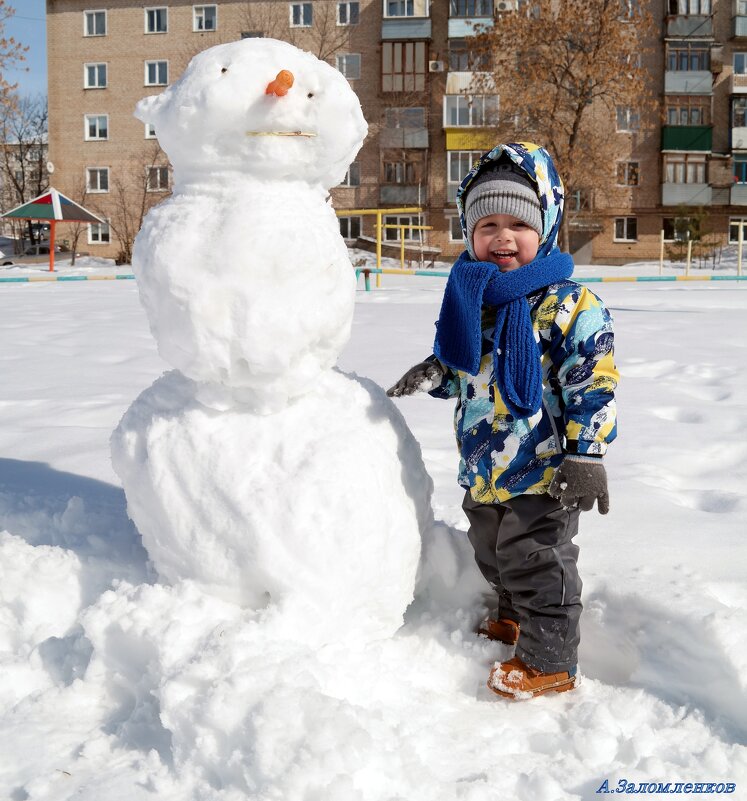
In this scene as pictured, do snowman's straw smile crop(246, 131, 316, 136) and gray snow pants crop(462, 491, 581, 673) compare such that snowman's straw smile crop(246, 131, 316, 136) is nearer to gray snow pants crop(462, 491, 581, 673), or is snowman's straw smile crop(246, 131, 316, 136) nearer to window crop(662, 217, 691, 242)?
gray snow pants crop(462, 491, 581, 673)

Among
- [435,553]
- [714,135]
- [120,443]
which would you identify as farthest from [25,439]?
[714,135]

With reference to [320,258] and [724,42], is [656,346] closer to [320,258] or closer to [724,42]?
[320,258]

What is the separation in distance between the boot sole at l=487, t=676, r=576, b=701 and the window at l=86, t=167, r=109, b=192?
3239 centimetres

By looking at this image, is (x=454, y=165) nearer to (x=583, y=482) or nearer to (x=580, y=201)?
(x=580, y=201)

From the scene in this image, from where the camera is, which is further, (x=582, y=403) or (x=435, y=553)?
(x=435, y=553)

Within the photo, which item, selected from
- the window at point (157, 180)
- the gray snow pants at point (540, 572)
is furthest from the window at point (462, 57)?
the gray snow pants at point (540, 572)

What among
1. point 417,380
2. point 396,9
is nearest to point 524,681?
point 417,380

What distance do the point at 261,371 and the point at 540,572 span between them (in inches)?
31.7

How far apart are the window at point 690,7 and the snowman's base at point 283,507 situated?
3210 cm

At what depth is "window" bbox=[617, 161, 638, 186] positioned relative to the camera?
95.3ft

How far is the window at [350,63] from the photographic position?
2962cm

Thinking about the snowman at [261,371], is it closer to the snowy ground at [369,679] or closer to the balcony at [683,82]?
the snowy ground at [369,679]

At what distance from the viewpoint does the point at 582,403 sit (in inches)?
71.8

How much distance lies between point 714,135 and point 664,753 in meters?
31.9
